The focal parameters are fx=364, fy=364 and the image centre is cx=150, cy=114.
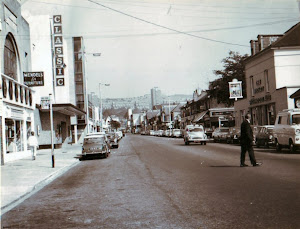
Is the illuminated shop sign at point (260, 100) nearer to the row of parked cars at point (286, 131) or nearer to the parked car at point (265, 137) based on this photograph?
the parked car at point (265, 137)

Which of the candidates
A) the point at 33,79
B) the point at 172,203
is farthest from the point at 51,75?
the point at 172,203

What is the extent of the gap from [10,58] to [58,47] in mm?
11250

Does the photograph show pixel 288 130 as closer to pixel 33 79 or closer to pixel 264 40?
pixel 33 79

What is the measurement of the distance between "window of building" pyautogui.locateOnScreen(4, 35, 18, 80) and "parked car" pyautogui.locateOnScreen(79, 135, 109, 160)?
24.0ft

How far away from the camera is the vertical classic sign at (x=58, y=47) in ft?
117

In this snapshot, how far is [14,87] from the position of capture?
79.6 ft

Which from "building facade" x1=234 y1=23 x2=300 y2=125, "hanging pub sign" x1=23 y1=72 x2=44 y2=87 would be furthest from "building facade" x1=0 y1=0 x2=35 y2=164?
"building facade" x1=234 y1=23 x2=300 y2=125

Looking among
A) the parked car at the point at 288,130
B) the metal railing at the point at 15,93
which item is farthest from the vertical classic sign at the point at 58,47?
the parked car at the point at 288,130

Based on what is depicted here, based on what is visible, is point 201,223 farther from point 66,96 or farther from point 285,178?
point 66,96

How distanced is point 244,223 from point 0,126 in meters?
17.8

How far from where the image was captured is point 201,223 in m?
5.94

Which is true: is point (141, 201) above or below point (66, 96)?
below

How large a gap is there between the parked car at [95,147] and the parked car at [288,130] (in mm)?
10622

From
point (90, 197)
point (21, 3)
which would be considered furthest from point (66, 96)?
point (90, 197)
